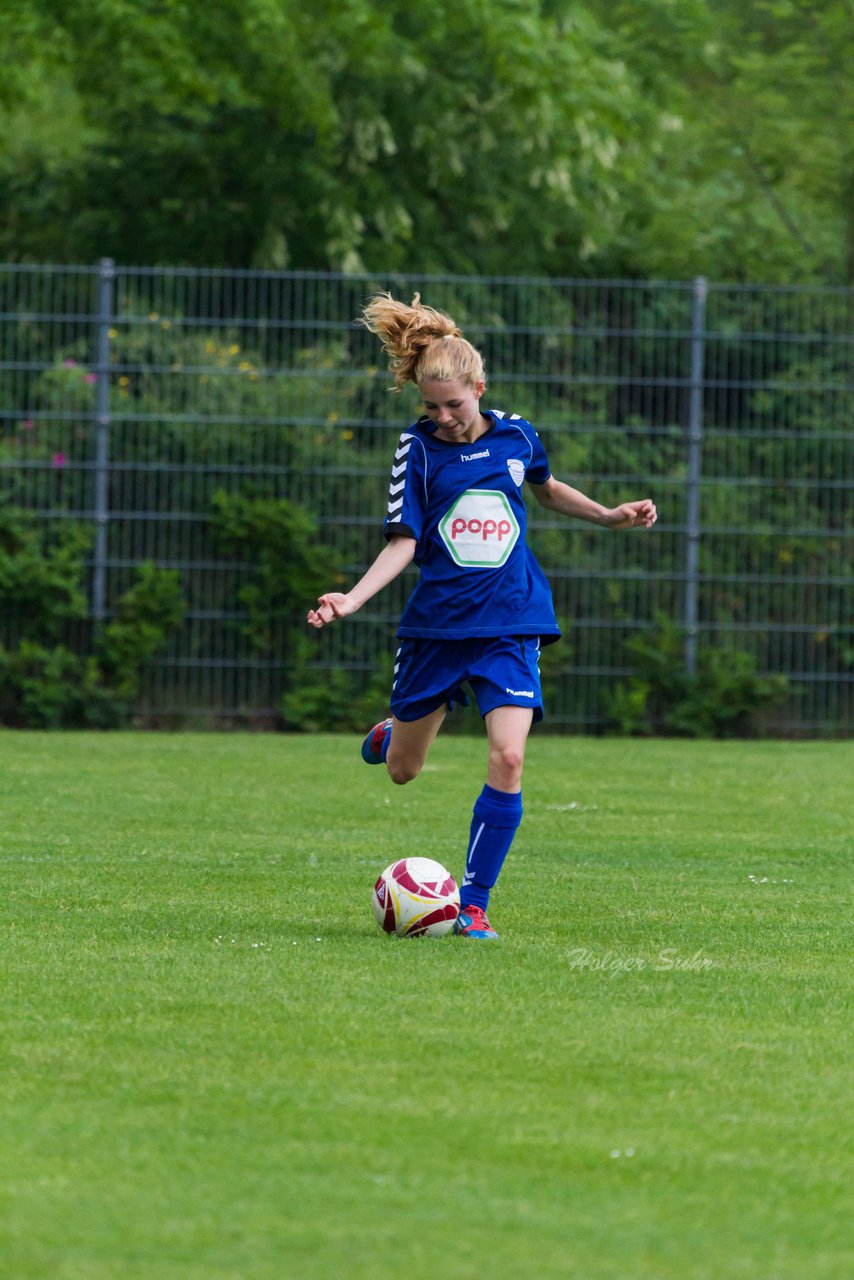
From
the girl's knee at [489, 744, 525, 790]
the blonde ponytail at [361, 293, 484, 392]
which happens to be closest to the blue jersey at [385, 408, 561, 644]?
the blonde ponytail at [361, 293, 484, 392]

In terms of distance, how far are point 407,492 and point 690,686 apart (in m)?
8.37

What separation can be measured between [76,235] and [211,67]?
3.22 metres

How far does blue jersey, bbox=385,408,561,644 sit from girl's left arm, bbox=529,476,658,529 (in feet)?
1.02

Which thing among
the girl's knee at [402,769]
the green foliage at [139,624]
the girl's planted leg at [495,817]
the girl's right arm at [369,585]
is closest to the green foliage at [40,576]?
the green foliage at [139,624]

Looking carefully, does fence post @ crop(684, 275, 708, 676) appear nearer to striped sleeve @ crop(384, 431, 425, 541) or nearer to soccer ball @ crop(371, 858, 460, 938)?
striped sleeve @ crop(384, 431, 425, 541)

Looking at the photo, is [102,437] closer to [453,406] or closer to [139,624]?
[139,624]

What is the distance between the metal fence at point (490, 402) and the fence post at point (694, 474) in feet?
0.06

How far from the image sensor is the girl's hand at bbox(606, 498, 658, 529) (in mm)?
6867

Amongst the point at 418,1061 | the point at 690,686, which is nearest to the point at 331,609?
the point at 418,1061

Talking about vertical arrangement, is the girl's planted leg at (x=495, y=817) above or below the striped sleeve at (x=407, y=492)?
below

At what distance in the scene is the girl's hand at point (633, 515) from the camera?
6.87m

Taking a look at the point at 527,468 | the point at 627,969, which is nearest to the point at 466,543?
the point at 527,468

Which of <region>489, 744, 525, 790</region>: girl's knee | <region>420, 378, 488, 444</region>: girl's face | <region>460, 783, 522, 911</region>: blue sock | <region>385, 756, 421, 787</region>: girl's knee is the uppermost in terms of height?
<region>420, 378, 488, 444</region>: girl's face

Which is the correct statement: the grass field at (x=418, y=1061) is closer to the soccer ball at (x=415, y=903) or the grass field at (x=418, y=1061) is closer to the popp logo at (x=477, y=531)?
the soccer ball at (x=415, y=903)
